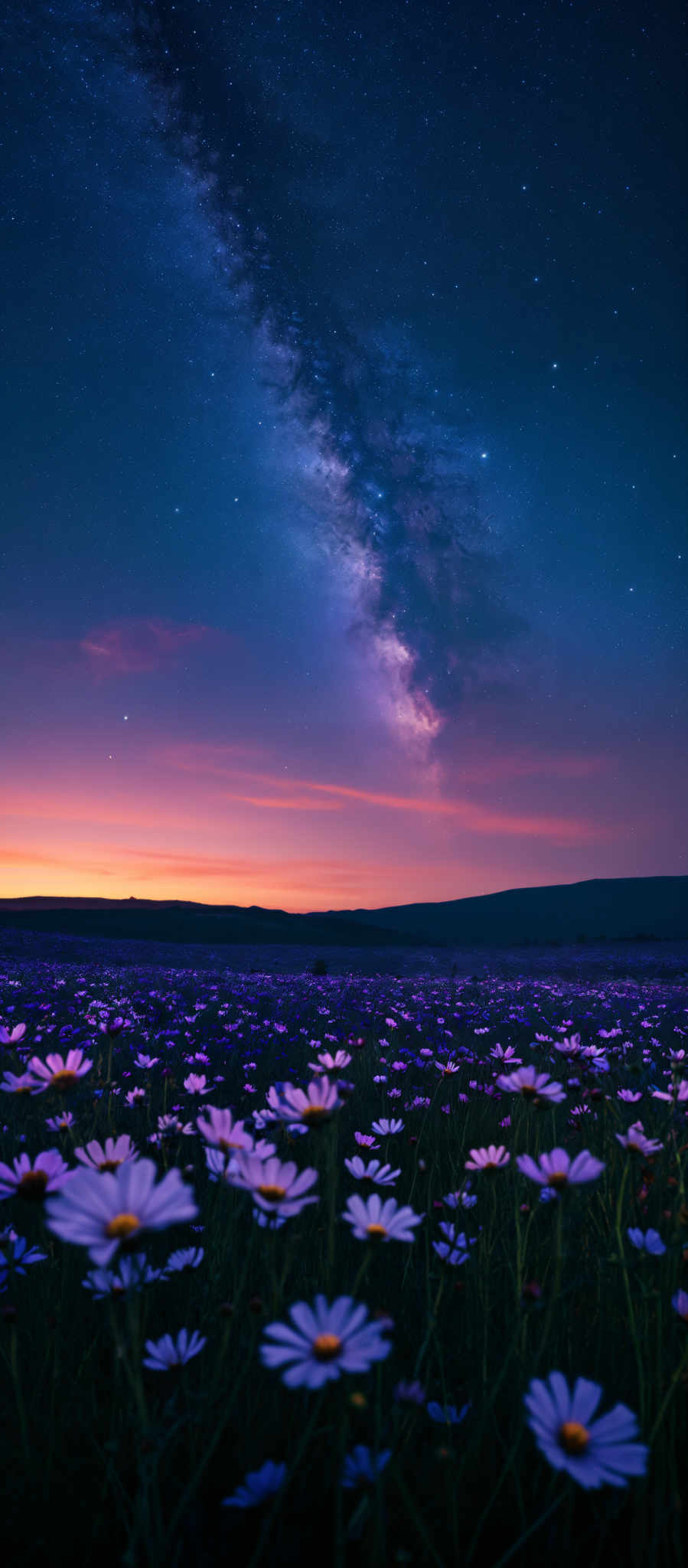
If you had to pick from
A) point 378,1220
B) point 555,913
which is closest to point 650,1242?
point 378,1220

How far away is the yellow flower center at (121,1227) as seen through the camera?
99 centimetres

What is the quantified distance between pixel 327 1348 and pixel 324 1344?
0.02m

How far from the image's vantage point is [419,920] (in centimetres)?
7400

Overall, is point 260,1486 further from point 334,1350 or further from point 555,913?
point 555,913

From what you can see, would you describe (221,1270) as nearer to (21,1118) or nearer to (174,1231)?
(174,1231)

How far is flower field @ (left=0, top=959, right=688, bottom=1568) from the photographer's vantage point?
1047 mm

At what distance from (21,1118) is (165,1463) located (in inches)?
121

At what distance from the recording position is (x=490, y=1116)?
13.3 ft

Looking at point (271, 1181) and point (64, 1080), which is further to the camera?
point (64, 1080)

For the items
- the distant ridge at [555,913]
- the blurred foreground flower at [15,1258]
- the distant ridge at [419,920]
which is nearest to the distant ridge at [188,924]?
the distant ridge at [419,920]

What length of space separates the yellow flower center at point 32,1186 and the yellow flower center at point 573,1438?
1.04 metres

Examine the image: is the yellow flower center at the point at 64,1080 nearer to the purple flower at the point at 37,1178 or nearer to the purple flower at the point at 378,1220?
the purple flower at the point at 37,1178

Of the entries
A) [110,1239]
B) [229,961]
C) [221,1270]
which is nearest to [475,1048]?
[221,1270]

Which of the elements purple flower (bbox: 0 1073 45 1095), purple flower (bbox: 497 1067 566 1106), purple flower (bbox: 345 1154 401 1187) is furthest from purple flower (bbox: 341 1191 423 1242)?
purple flower (bbox: 0 1073 45 1095)
